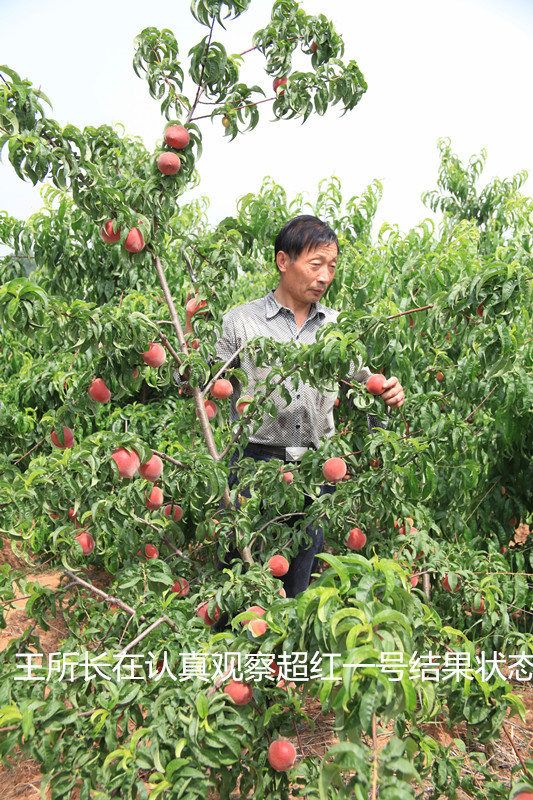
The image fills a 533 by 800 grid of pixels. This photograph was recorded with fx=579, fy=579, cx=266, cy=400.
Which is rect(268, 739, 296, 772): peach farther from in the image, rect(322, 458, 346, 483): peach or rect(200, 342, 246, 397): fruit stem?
rect(200, 342, 246, 397): fruit stem

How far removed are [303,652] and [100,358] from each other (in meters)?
0.90

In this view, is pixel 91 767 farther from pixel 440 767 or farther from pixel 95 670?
pixel 440 767

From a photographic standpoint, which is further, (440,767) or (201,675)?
(440,767)

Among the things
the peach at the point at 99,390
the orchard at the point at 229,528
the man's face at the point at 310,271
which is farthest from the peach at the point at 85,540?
the man's face at the point at 310,271

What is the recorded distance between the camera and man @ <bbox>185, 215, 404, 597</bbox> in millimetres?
2041

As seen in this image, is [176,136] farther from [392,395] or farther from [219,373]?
[392,395]

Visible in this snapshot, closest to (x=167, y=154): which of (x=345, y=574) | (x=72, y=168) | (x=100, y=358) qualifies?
(x=72, y=168)

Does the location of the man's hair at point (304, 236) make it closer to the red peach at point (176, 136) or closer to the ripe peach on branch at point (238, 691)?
the red peach at point (176, 136)

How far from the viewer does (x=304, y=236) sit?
2.03 metres

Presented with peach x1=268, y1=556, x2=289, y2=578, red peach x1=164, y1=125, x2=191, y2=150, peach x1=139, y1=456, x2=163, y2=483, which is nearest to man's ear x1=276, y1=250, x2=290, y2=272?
red peach x1=164, y1=125, x2=191, y2=150

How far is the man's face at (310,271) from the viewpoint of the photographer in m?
2.03

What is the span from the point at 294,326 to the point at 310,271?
221mm

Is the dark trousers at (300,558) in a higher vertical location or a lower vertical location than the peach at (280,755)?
higher

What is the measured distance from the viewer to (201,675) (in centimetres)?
124
